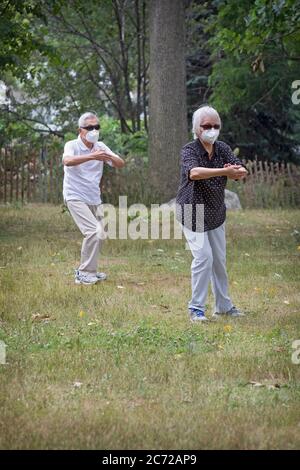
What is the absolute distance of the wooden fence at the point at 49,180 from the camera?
2481cm

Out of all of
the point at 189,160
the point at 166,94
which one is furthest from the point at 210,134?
the point at 166,94

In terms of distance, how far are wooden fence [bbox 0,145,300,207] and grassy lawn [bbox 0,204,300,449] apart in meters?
11.1

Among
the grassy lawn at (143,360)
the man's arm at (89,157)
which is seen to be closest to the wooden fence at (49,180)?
the grassy lawn at (143,360)

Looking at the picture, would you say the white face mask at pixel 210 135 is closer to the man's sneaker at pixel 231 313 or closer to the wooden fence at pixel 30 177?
the man's sneaker at pixel 231 313

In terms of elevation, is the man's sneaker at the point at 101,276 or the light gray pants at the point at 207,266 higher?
the light gray pants at the point at 207,266

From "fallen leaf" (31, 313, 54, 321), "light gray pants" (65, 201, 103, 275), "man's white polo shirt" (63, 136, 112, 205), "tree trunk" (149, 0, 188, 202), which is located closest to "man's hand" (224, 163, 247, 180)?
"fallen leaf" (31, 313, 54, 321)

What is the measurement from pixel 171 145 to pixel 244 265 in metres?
9.27

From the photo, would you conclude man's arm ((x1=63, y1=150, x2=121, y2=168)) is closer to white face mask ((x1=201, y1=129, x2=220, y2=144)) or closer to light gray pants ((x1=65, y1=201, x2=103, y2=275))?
light gray pants ((x1=65, y1=201, x2=103, y2=275))

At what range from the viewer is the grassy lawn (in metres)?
5.66

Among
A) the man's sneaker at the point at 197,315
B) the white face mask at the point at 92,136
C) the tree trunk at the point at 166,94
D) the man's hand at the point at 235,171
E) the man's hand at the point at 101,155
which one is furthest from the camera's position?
the tree trunk at the point at 166,94

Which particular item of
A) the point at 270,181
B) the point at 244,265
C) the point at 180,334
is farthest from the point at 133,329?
the point at 270,181

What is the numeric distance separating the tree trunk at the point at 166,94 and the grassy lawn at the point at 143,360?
28.2 feet

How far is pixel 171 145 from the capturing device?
22.1 m

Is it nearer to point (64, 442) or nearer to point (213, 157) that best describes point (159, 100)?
point (213, 157)
